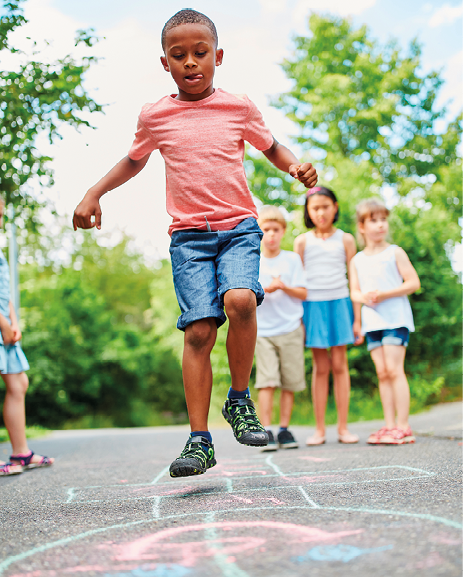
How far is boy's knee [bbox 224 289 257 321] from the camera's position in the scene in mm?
2574

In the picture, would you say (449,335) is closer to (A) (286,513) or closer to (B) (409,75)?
(A) (286,513)

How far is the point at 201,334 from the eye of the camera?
8.63 ft

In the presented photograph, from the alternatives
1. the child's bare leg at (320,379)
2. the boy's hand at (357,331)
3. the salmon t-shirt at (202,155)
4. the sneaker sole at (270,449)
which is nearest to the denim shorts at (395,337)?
the boy's hand at (357,331)

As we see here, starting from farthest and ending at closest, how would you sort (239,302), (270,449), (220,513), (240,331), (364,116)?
(364,116)
(270,449)
(240,331)
(239,302)
(220,513)

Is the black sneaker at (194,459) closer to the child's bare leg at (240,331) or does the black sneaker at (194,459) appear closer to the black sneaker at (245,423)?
the black sneaker at (245,423)

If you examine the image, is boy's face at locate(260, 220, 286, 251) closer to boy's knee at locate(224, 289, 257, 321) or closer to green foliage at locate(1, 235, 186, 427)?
boy's knee at locate(224, 289, 257, 321)

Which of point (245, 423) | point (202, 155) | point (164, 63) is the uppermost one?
point (164, 63)

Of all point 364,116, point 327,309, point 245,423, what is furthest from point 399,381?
point 364,116

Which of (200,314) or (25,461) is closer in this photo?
(200,314)

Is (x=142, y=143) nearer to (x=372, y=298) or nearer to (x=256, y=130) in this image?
(x=256, y=130)

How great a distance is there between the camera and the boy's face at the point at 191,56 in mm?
2678

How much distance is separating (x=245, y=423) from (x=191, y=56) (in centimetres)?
159

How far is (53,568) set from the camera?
1463 millimetres

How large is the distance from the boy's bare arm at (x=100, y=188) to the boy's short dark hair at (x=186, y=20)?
556mm
